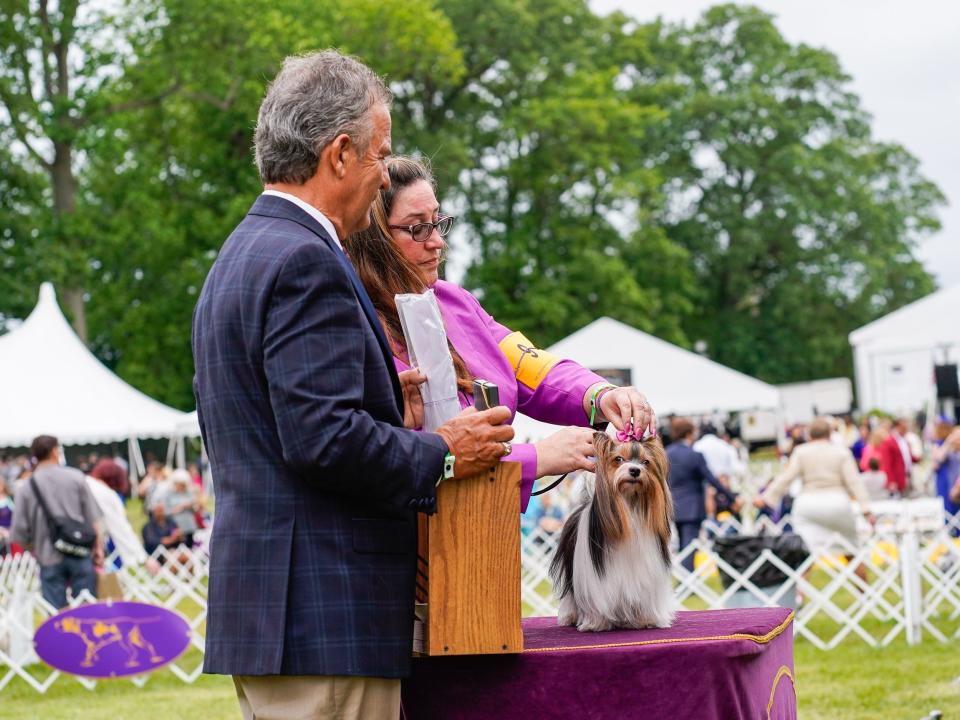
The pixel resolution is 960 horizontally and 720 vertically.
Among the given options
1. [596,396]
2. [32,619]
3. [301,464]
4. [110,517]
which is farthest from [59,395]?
[301,464]

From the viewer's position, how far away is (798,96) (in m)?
44.4

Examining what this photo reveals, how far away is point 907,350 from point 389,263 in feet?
56.1

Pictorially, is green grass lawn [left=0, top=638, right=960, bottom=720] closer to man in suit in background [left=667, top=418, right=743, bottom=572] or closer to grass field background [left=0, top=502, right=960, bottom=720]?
grass field background [left=0, top=502, right=960, bottom=720]

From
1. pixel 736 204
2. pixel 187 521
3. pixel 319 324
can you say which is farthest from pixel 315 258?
pixel 736 204

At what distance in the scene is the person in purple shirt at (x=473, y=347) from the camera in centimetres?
293

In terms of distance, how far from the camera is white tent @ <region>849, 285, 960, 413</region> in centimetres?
1756

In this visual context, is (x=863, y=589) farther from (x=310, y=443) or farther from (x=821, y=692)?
(x=310, y=443)

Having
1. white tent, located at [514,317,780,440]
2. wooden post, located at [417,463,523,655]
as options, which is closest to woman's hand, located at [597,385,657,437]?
wooden post, located at [417,463,523,655]

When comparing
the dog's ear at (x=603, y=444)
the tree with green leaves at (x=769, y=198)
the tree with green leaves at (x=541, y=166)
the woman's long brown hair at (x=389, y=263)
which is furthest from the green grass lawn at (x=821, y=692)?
the tree with green leaves at (x=769, y=198)

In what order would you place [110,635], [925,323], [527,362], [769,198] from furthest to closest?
[769,198] < [925,323] < [110,635] < [527,362]

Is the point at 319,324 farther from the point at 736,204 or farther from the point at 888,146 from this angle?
the point at 888,146

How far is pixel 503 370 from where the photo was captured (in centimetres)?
320

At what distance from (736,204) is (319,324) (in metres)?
42.0

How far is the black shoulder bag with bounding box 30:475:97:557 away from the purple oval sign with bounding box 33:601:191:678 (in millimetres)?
1534
